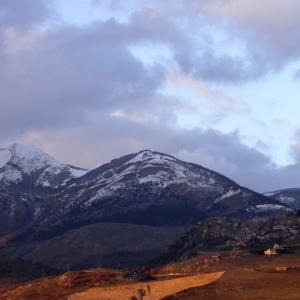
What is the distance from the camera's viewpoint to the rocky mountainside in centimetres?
14475

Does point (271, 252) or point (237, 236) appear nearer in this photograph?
point (271, 252)

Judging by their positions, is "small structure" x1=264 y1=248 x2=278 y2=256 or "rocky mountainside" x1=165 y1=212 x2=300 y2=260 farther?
"rocky mountainside" x1=165 y1=212 x2=300 y2=260

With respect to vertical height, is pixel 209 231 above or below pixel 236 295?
above

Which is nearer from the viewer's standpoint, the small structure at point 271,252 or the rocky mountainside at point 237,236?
the small structure at point 271,252

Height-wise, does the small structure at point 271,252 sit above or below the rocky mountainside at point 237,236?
below

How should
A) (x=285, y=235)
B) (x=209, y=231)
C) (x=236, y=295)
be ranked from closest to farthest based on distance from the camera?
(x=236, y=295)
(x=285, y=235)
(x=209, y=231)

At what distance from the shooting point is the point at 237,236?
535 feet

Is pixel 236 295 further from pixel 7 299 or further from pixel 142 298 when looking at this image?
pixel 7 299

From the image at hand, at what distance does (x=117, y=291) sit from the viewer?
103625 mm

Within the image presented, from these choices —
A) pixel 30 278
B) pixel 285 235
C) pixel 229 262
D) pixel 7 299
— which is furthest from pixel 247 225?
pixel 7 299

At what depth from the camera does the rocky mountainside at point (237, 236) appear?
475 ft

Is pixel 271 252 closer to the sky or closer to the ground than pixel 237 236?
closer to the ground

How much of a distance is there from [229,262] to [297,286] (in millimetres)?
22379

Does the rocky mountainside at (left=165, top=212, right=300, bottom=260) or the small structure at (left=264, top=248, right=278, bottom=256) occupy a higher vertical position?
the rocky mountainside at (left=165, top=212, right=300, bottom=260)
